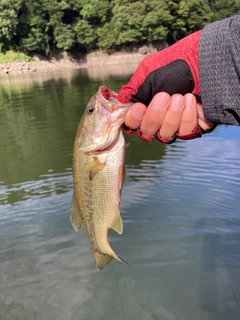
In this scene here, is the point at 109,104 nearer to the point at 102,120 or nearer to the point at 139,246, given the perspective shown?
the point at 102,120

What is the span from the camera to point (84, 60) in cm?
6962

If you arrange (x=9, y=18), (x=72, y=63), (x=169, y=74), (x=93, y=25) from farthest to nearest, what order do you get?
(x=93, y=25)
(x=72, y=63)
(x=9, y=18)
(x=169, y=74)

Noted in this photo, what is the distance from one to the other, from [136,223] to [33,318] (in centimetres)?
235

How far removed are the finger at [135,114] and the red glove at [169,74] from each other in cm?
4

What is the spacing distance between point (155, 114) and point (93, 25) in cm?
7646

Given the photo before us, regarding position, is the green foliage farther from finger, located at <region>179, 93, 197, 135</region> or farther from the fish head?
finger, located at <region>179, 93, 197, 135</region>

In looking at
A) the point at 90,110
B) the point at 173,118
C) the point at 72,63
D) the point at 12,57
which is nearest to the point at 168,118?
the point at 173,118

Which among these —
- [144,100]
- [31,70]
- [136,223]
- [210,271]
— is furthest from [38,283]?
[31,70]

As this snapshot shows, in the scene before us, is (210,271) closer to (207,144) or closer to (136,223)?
(136,223)

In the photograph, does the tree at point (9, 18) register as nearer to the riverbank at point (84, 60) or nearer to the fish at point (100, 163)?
the riverbank at point (84, 60)

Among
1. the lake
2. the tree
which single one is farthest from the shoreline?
the lake

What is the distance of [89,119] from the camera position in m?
2.56

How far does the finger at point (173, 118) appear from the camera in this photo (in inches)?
94.0

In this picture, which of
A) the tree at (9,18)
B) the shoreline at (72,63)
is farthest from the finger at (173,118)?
the tree at (9,18)
